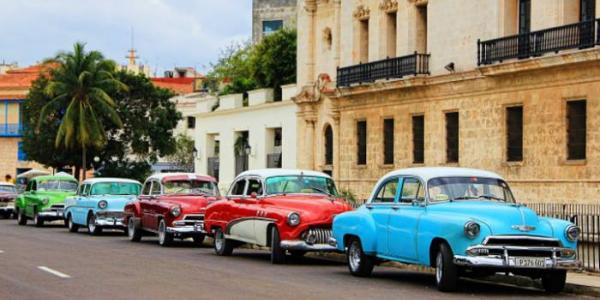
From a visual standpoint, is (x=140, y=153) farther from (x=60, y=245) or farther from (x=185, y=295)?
(x=185, y=295)

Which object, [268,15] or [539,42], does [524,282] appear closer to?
[539,42]

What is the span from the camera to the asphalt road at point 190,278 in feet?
55.9

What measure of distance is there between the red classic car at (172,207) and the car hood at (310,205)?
533 cm

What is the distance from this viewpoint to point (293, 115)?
5138cm

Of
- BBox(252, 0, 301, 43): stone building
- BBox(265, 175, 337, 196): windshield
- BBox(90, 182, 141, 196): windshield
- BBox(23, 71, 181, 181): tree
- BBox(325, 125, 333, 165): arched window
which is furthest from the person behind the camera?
Answer: BBox(252, 0, 301, 43): stone building

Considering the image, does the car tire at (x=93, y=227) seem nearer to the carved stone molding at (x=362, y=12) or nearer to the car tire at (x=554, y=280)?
the carved stone molding at (x=362, y=12)

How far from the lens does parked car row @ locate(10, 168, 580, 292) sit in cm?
1728

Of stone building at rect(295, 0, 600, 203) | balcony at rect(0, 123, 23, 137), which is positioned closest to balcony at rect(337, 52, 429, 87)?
stone building at rect(295, 0, 600, 203)

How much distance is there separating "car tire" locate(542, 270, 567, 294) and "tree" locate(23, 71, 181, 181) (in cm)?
5434

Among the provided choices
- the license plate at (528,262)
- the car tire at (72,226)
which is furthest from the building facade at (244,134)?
the license plate at (528,262)

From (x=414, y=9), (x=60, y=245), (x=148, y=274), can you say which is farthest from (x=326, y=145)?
(x=148, y=274)

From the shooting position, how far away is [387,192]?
20.2m

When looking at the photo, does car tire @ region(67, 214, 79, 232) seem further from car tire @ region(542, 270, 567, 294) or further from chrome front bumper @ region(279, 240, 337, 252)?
car tire @ region(542, 270, 567, 294)

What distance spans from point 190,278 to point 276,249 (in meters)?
4.03
